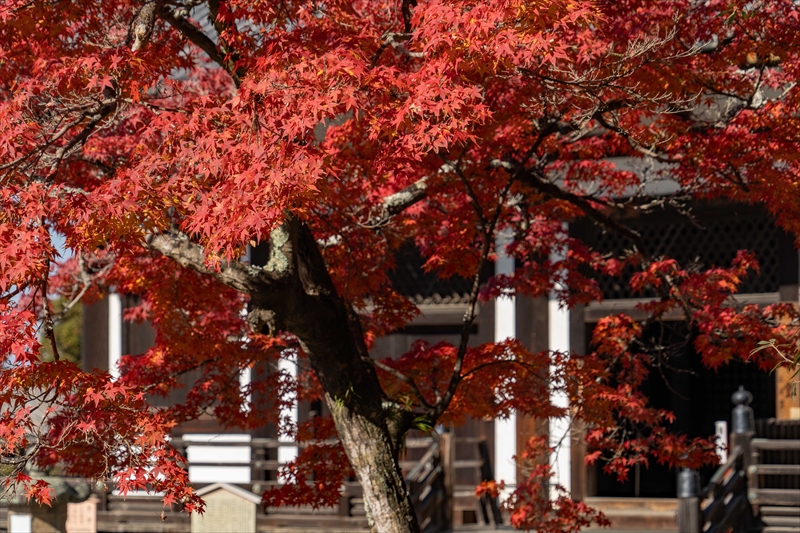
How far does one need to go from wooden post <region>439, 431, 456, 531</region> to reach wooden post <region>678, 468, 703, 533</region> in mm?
2946

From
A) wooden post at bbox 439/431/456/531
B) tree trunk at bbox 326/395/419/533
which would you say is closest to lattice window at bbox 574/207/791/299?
wooden post at bbox 439/431/456/531

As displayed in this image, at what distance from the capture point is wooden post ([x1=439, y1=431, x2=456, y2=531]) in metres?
12.2

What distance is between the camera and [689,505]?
33.0ft

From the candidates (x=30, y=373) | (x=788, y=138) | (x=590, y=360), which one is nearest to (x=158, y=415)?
(x=30, y=373)

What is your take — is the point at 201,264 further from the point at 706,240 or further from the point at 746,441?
the point at 706,240

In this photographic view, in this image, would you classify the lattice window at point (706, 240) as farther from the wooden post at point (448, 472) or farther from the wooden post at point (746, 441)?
the wooden post at point (448, 472)

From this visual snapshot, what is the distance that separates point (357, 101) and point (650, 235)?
8.55 m

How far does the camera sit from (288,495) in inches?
339

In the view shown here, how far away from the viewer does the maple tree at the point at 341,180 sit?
5.82m

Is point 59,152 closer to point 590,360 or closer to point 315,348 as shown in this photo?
point 315,348

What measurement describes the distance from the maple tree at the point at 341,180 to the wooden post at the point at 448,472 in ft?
8.23

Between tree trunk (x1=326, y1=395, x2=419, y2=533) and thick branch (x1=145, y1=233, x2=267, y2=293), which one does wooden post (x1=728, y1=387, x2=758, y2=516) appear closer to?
tree trunk (x1=326, y1=395, x2=419, y2=533)

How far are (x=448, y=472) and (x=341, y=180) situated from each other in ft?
16.4

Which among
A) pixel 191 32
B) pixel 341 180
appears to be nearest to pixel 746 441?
pixel 341 180
